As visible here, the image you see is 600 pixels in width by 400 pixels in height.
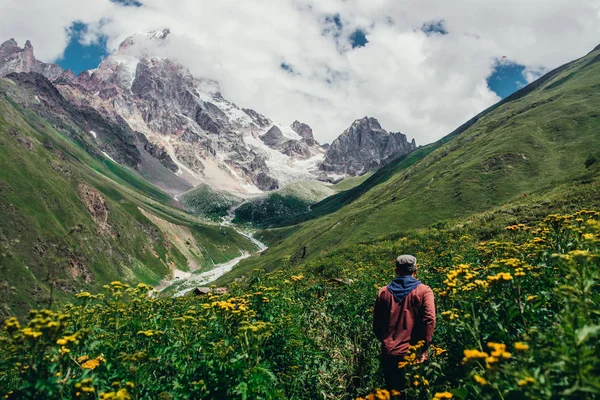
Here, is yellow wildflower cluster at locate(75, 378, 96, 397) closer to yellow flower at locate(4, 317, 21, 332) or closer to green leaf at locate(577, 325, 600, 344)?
yellow flower at locate(4, 317, 21, 332)

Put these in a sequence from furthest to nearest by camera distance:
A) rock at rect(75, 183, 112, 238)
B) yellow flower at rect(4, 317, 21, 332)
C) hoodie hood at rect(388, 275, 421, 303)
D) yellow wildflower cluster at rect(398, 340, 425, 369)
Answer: rock at rect(75, 183, 112, 238) → hoodie hood at rect(388, 275, 421, 303) → yellow wildflower cluster at rect(398, 340, 425, 369) → yellow flower at rect(4, 317, 21, 332)

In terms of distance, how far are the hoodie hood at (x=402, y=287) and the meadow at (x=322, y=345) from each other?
77 cm

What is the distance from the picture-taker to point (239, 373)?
20.9ft

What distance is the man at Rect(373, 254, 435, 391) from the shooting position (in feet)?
26.9

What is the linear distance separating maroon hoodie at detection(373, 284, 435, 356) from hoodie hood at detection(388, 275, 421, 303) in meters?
0.08

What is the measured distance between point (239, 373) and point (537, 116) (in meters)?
124

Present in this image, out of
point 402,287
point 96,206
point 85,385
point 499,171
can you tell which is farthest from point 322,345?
point 96,206

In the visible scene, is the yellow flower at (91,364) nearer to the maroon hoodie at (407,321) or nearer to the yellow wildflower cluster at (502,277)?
the maroon hoodie at (407,321)

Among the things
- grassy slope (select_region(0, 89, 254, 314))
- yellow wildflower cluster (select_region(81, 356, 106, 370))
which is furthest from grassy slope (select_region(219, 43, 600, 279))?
yellow wildflower cluster (select_region(81, 356, 106, 370))

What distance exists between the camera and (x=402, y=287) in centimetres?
865

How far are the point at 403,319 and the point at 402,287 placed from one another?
0.74 m

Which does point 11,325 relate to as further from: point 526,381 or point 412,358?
point 526,381

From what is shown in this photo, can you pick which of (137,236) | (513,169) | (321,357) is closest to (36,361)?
(321,357)

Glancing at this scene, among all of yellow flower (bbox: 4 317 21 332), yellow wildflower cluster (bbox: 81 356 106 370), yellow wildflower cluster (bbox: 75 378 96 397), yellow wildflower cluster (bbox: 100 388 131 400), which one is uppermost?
yellow flower (bbox: 4 317 21 332)
